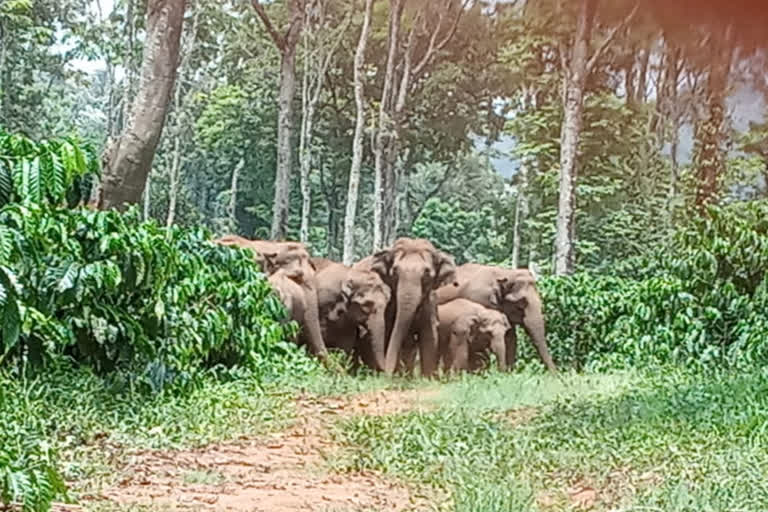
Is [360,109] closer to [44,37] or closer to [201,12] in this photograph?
[201,12]

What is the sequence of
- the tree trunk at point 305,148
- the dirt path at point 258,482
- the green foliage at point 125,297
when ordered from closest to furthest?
the dirt path at point 258,482, the green foliage at point 125,297, the tree trunk at point 305,148

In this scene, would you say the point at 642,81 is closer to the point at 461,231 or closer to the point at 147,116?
the point at 461,231

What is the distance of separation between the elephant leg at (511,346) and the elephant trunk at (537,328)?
121 millimetres

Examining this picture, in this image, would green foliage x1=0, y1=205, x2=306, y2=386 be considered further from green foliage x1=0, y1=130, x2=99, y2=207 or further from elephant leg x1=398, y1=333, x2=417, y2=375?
elephant leg x1=398, y1=333, x2=417, y2=375

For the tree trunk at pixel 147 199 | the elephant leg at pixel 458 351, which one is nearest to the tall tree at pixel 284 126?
the tree trunk at pixel 147 199

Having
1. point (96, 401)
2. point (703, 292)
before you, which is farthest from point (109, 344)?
point (703, 292)

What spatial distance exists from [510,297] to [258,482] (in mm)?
3637

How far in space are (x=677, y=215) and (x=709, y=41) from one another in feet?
15.8

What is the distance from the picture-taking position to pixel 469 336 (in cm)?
526

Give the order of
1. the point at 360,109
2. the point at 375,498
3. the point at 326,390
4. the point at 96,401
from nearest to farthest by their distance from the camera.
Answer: the point at 375,498
the point at 96,401
the point at 326,390
the point at 360,109

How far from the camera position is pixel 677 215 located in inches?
345

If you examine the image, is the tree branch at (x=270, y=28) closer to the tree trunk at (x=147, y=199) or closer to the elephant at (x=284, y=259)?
the tree trunk at (x=147, y=199)

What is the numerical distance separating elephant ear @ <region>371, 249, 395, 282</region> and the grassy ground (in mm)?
1637

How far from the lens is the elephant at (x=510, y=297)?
18.4 feet
